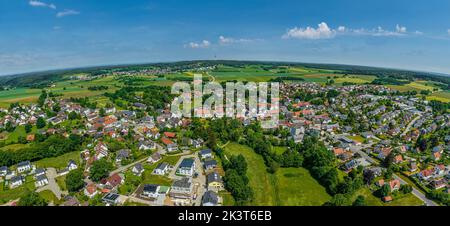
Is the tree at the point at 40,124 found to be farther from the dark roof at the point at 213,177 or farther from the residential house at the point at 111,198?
the dark roof at the point at 213,177

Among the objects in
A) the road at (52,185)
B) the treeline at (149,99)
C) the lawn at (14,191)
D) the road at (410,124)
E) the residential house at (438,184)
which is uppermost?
the treeline at (149,99)

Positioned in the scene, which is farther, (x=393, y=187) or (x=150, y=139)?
(x=150, y=139)

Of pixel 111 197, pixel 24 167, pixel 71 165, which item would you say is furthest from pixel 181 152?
pixel 24 167

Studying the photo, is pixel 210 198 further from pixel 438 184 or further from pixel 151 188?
Answer: pixel 438 184

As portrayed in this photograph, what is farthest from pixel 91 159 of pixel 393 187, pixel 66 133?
pixel 393 187

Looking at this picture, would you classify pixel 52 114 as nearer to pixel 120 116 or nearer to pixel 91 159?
pixel 120 116

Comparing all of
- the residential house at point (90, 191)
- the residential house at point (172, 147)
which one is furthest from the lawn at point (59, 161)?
the residential house at point (172, 147)

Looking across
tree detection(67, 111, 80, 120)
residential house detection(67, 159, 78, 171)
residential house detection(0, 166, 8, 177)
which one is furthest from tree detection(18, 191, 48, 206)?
tree detection(67, 111, 80, 120)
